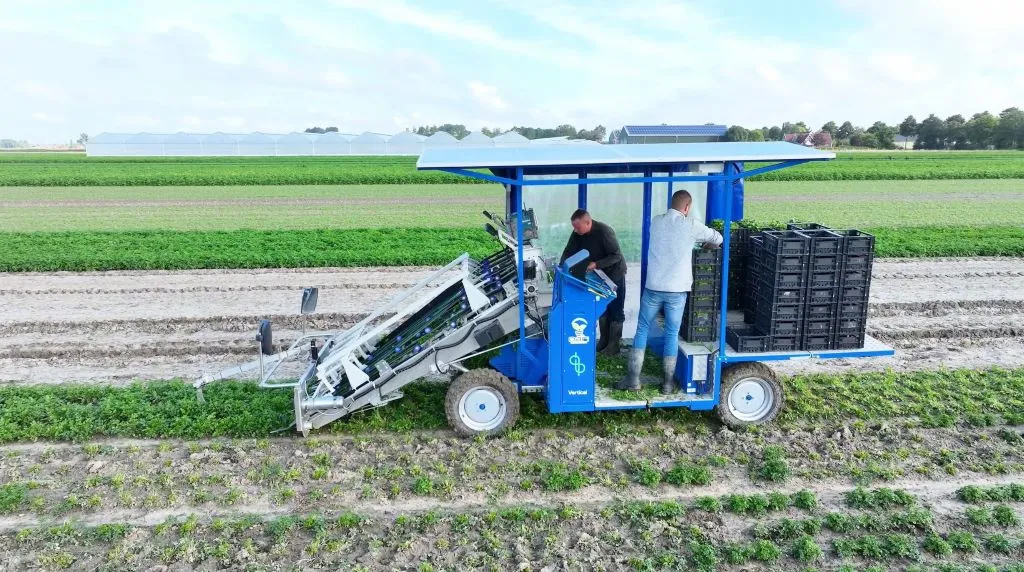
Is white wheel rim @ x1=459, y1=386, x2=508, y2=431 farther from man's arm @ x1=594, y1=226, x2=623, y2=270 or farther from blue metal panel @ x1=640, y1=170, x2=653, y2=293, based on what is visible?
blue metal panel @ x1=640, y1=170, x2=653, y2=293

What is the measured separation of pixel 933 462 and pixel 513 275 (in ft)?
13.6

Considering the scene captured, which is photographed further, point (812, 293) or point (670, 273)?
point (812, 293)

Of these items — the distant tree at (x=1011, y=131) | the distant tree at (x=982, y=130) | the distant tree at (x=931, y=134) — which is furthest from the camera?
the distant tree at (x=931, y=134)

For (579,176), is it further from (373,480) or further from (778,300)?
(373,480)

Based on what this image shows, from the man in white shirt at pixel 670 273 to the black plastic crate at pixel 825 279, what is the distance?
99 centimetres

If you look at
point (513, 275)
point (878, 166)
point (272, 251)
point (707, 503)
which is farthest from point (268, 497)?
point (878, 166)

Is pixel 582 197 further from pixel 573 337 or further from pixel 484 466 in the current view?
pixel 484 466

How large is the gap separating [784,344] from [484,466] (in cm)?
310

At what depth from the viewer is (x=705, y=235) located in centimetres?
669

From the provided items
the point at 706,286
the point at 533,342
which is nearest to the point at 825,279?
the point at 706,286

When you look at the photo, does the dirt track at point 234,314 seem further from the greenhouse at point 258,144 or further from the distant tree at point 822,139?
the distant tree at point 822,139

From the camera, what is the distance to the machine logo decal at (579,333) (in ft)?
21.9

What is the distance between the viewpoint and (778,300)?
6930 mm

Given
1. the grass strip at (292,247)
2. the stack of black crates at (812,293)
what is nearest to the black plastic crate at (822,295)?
the stack of black crates at (812,293)
